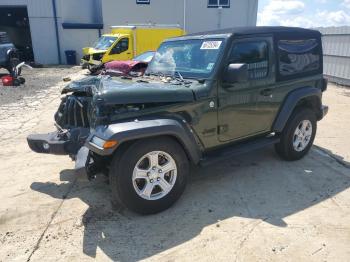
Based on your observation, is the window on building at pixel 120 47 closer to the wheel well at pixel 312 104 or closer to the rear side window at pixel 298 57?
the rear side window at pixel 298 57

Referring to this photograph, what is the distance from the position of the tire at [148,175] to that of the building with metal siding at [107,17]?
2120 centimetres

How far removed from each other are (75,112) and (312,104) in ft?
11.5

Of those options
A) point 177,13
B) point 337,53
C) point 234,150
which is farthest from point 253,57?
point 177,13

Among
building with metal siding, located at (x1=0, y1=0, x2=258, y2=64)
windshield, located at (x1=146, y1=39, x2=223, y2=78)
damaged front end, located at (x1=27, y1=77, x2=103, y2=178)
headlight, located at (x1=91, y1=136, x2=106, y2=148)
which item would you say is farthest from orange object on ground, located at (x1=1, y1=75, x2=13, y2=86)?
building with metal siding, located at (x1=0, y1=0, x2=258, y2=64)

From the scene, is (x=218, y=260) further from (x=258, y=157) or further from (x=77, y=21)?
(x=77, y=21)

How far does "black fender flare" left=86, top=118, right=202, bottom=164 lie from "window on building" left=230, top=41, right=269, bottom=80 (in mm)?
1153

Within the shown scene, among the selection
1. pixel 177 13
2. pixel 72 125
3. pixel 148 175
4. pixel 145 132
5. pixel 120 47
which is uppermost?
pixel 177 13

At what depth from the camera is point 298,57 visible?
4852 mm

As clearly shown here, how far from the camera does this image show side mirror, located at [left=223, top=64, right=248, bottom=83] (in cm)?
367

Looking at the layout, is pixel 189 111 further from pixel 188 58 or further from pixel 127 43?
pixel 127 43

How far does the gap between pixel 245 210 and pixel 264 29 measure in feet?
7.89

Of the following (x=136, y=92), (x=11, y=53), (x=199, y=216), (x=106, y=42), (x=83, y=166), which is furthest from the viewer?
(x=106, y=42)

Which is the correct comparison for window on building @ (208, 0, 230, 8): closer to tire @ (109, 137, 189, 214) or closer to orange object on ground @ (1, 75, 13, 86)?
orange object on ground @ (1, 75, 13, 86)

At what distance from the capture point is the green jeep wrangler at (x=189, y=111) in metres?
3.35
